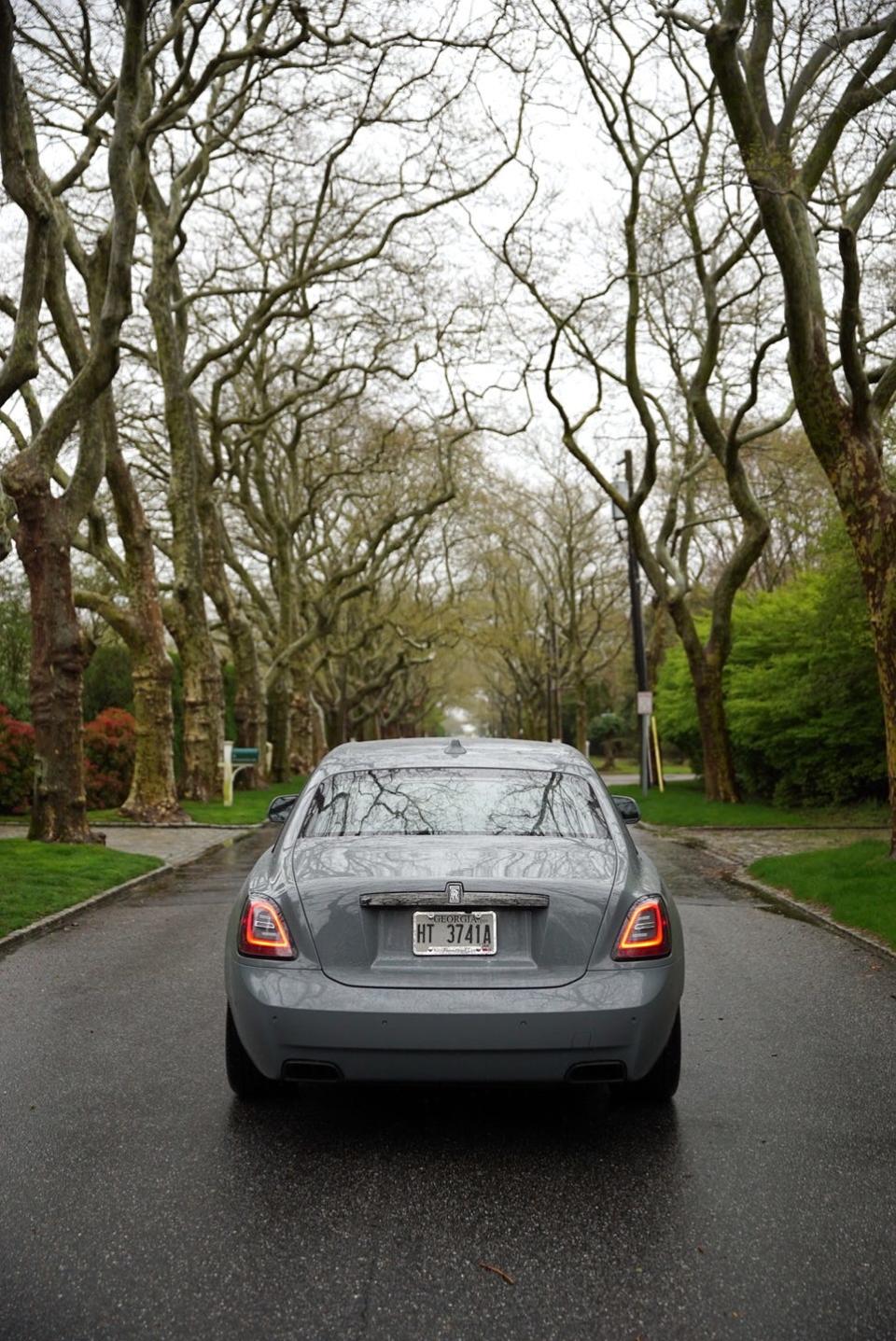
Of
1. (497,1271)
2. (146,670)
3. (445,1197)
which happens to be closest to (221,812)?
(146,670)

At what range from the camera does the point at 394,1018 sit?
4234 mm

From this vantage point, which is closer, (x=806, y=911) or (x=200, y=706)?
(x=806, y=911)

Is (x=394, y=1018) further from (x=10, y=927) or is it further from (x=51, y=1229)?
(x=10, y=927)

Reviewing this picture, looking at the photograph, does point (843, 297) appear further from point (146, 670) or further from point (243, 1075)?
point (146, 670)

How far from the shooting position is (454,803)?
5273 millimetres

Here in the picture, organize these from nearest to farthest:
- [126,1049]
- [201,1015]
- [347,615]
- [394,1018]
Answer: [394,1018], [126,1049], [201,1015], [347,615]

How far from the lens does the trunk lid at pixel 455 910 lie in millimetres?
4371

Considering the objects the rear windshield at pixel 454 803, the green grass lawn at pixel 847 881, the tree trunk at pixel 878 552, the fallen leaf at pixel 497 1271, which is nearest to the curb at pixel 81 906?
the rear windshield at pixel 454 803

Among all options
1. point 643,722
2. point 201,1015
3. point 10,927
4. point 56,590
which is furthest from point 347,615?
point 201,1015

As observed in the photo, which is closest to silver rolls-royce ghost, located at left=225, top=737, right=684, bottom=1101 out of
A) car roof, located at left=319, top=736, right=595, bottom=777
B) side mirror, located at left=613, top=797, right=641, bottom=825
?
car roof, located at left=319, top=736, right=595, bottom=777

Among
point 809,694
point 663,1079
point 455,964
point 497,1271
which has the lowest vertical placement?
point 497,1271

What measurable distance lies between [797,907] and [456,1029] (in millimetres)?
7229

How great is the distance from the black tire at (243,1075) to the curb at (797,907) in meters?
4.78

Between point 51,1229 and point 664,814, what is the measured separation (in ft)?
62.3
